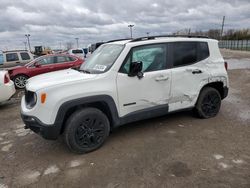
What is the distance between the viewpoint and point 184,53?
4.68 meters

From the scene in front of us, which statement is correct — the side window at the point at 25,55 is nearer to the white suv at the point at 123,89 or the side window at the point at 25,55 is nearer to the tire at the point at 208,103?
the white suv at the point at 123,89

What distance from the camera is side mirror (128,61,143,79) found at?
3896 millimetres

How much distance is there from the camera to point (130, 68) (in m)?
3.98

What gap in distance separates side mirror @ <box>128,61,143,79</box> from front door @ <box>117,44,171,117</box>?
6 cm

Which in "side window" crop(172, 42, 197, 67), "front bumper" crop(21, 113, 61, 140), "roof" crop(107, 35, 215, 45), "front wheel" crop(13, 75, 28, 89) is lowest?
"front wheel" crop(13, 75, 28, 89)

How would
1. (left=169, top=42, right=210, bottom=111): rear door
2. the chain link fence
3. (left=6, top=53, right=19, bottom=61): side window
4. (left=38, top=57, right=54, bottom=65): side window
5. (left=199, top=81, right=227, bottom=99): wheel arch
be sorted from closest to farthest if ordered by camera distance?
(left=169, top=42, right=210, bottom=111): rear door → (left=199, top=81, right=227, bottom=99): wheel arch → (left=38, top=57, right=54, bottom=65): side window → (left=6, top=53, right=19, bottom=61): side window → the chain link fence

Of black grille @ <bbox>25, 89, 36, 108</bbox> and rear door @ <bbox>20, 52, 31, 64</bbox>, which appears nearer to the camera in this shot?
black grille @ <bbox>25, 89, 36, 108</bbox>

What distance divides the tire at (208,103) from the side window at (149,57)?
49.7 inches

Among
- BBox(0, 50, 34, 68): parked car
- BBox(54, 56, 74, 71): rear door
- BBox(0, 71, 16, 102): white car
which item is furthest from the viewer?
BBox(0, 50, 34, 68): parked car

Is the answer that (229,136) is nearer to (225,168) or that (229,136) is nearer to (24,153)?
(225,168)

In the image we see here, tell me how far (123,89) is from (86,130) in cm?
91

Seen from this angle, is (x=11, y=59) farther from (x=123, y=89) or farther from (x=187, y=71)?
(x=187, y=71)

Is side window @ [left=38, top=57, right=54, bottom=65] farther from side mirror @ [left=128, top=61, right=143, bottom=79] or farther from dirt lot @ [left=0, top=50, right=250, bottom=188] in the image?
side mirror @ [left=128, top=61, right=143, bottom=79]

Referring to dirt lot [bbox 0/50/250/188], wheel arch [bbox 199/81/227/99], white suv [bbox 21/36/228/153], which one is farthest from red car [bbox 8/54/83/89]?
wheel arch [bbox 199/81/227/99]
